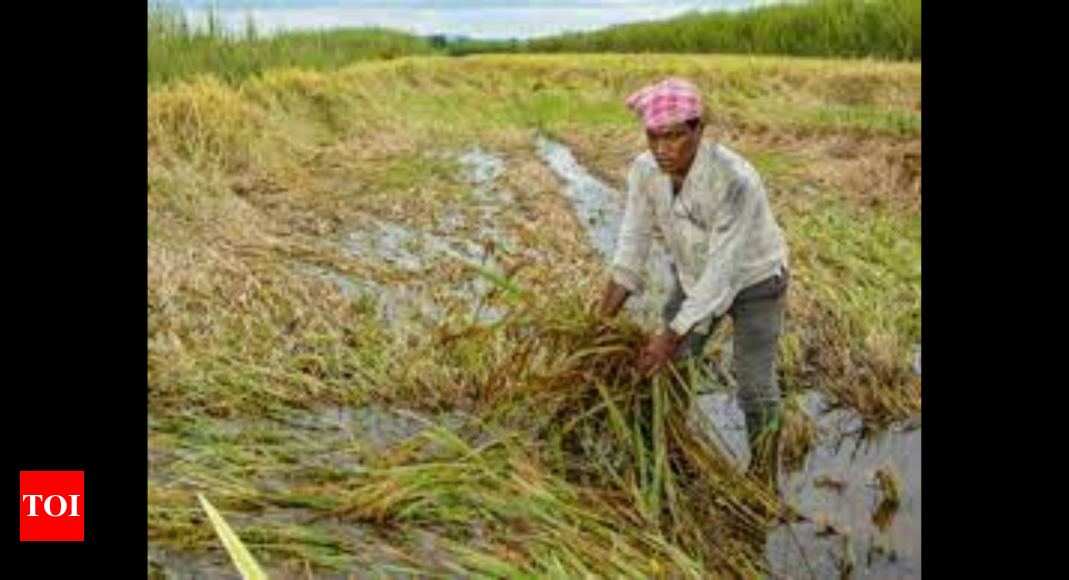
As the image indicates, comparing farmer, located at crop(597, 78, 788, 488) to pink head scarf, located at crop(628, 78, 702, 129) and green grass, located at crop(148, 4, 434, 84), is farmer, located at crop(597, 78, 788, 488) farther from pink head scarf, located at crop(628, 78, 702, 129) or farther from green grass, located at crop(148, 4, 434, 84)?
green grass, located at crop(148, 4, 434, 84)

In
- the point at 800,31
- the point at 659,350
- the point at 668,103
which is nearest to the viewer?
the point at 668,103

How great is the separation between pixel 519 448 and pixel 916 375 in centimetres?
185

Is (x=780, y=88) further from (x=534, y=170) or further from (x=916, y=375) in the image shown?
(x=916, y=375)

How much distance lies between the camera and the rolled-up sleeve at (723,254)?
2.96 metres

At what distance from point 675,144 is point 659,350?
545 mm

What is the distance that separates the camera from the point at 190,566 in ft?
8.68

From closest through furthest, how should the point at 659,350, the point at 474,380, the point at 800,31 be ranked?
the point at 659,350 → the point at 474,380 → the point at 800,31

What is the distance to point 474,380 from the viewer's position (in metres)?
3.97

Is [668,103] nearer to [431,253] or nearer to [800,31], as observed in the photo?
[431,253]

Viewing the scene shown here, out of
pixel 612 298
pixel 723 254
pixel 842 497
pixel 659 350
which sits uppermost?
pixel 723 254

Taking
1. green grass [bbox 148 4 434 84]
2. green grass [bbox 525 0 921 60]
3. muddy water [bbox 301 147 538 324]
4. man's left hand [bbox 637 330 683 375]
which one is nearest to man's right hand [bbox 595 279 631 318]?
man's left hand [bbox 637 330 683 375]

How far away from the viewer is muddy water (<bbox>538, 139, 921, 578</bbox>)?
3.21m

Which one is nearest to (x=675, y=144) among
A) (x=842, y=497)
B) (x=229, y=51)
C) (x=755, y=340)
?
(x=755, y=340)
